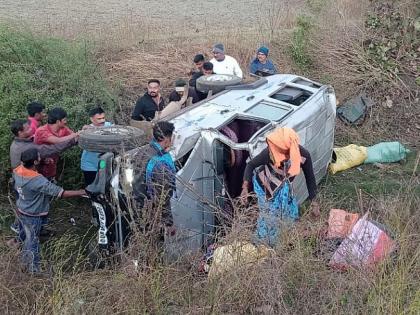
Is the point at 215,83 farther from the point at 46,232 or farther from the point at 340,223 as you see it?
the point at 340,223

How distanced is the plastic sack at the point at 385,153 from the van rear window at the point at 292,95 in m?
2.19

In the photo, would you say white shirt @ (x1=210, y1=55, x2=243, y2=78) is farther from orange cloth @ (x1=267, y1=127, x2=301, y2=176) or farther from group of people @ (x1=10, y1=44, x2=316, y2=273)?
orange cloth @ (x1=267, y1=127, x2=301, y2=176)

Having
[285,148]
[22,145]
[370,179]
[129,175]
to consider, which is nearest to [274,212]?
[285,148]

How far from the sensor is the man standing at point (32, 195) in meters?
6.18

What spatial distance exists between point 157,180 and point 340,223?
173 cm

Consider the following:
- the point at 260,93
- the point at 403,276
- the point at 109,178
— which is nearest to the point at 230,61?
the point at 260,93

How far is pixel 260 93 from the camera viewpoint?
7895 millimetres

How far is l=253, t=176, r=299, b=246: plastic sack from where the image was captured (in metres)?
5.14

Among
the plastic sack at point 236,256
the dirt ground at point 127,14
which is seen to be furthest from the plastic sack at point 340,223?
the dirt ground at point 127,14

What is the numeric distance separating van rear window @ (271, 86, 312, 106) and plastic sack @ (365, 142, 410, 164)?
7.19 feet

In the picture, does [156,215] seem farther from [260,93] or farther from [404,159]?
[404,159]

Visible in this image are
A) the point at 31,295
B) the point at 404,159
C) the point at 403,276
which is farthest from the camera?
the point at 404,159

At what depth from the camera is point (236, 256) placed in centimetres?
482

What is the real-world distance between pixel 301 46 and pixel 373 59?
5.00ft
